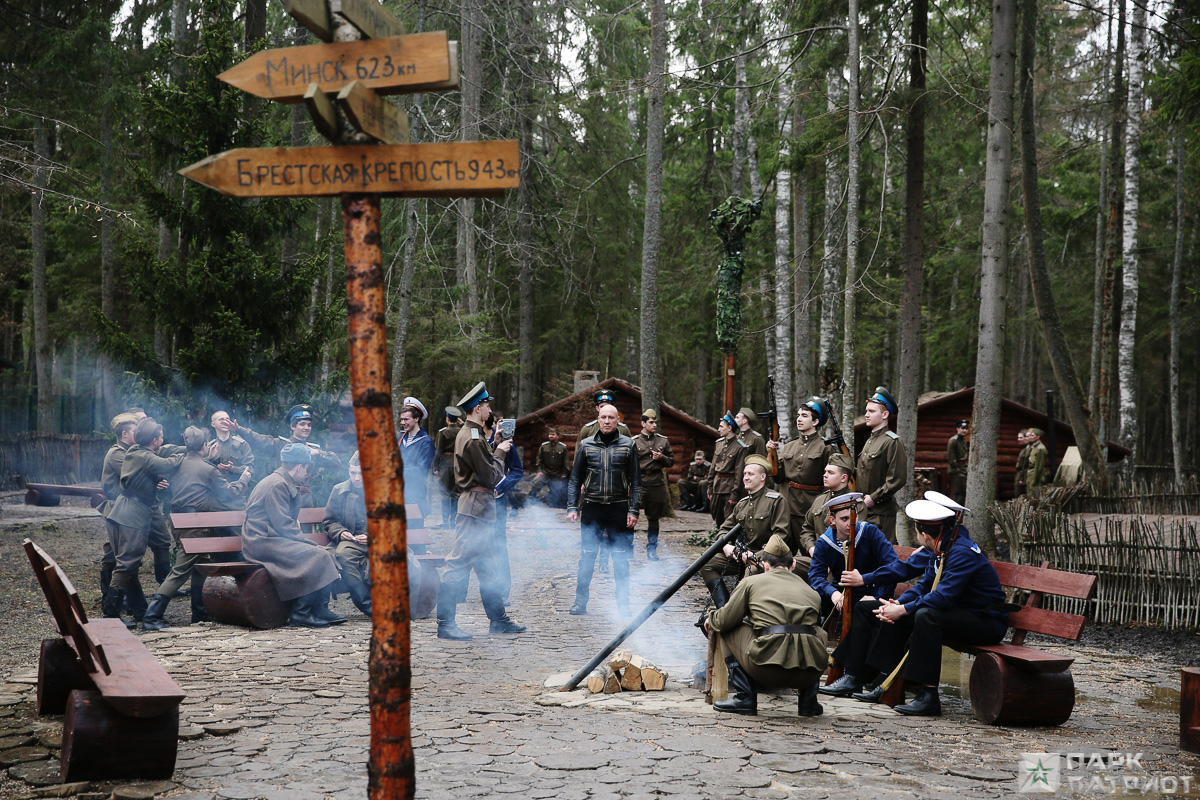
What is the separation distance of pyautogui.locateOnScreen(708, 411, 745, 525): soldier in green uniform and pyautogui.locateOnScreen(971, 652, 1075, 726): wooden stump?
7.20 meters

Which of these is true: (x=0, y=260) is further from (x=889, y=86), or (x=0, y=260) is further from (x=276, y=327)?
(x=889, y=86)

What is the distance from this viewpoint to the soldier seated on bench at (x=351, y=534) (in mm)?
9859

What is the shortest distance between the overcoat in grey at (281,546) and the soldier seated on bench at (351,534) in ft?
0.79

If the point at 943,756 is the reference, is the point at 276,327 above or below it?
above

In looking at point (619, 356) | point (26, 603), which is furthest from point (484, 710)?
point (619, 356)

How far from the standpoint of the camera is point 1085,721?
6.62 metres

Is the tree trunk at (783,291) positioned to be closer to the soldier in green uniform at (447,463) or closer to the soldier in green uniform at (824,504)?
the soldier in green uniform at (447,463)

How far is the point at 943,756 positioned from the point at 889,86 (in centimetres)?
1109

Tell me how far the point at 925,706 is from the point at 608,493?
4.11m

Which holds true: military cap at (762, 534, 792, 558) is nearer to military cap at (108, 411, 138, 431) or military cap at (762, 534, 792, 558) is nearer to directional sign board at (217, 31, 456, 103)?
directional sign board at (217, 31, 456, 103)

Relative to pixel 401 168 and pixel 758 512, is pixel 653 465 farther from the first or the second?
pixel 401 168

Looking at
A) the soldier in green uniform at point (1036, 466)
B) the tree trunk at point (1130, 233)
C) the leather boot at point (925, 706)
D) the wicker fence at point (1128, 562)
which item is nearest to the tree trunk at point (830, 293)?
the soldier in green uniform at point (1036, 466)

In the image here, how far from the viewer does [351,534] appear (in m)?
10.1

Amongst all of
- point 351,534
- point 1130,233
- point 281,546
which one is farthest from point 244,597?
point 1130,233
